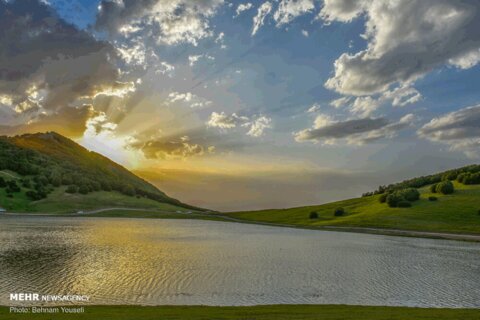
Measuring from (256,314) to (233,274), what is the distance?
18.9 m

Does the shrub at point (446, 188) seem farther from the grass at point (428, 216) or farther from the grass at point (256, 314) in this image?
the grass at point (256, 314)

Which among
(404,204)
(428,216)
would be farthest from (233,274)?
(404,204)

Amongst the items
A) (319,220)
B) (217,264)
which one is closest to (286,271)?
(217,264)

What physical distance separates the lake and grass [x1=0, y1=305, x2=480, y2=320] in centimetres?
520

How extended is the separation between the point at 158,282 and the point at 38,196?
181274mm

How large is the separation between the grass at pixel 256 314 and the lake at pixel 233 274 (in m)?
5.20

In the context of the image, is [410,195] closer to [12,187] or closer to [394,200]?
[394,200]

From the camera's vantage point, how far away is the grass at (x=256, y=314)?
20.9m

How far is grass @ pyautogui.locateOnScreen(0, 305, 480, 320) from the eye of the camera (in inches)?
821

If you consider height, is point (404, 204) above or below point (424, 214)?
above

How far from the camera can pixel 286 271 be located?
44.8 m

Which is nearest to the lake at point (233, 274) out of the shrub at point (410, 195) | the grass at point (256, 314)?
the grass at point (256, 314)

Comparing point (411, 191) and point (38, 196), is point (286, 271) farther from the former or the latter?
point (38, 196)

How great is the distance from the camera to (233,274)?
4134 centimetres
